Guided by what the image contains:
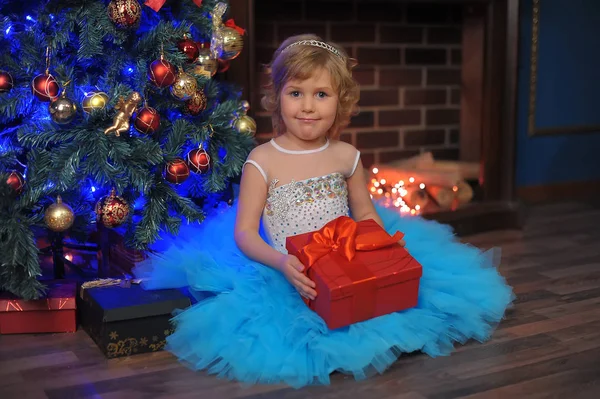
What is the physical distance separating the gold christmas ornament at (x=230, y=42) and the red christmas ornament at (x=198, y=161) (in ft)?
1.02

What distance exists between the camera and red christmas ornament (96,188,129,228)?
6.48ft

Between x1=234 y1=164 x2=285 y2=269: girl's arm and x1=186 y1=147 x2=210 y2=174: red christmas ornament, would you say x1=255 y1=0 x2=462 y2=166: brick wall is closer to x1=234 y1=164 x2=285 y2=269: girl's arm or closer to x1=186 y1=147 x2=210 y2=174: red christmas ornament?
x1=186 y1=147 x2=210 y2=174: red christmas ornament

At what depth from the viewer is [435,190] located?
317 centimetres

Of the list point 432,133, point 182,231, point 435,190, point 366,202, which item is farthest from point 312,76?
point 432,133

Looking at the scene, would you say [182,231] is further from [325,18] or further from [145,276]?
[325,18]

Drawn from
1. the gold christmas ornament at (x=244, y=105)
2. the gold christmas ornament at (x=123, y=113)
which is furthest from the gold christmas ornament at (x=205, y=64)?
the gold christmas ornament at (x=123, y=113)

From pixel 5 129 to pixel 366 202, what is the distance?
979mm

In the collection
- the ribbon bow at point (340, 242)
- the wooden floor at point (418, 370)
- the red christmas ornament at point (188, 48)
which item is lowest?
the wooden floor at point (418, 370)

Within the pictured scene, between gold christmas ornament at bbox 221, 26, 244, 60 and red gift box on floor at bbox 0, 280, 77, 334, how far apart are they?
792mm

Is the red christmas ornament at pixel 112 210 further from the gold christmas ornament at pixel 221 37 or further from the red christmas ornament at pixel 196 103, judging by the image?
the gold christmas ornament at pixel 221 37

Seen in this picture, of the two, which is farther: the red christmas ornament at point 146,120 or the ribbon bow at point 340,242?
the red christmas ornament at point 146,120

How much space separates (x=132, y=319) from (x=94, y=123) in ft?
1.71

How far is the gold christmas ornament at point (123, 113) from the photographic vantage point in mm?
1953

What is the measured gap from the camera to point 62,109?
1892mm
